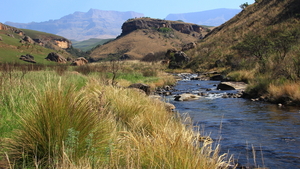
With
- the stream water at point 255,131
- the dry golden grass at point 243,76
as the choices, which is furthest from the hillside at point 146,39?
the stream water at point 255,131

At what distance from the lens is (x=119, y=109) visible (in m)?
6.41

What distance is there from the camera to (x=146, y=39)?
131250 mm

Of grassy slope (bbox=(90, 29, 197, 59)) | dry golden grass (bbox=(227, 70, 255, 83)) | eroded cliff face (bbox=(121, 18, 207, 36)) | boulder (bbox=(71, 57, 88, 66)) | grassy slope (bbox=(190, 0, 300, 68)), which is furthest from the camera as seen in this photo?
eroded cliff face (bbox=(121, 18, 207, 36))

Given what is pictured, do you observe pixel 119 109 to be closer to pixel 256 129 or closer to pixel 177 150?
pixel 177 150

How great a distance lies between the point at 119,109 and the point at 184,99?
8.54m

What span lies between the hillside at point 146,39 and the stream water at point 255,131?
3196 inches

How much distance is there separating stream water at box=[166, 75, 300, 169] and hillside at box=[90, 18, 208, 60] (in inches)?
3196

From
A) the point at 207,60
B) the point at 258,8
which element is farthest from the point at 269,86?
the point at 258,8

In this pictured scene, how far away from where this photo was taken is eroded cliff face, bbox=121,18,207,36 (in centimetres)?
15888

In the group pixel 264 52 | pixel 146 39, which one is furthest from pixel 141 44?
pixel 264 52

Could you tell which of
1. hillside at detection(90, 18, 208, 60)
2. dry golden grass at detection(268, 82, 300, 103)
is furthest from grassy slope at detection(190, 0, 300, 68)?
hillside at detection(90, 18, 208, 60)

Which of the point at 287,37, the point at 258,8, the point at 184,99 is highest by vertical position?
the point at 258,8

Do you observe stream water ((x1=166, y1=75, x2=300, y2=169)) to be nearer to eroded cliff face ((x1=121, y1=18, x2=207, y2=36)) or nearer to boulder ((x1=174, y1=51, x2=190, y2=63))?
boulder ((x1=174, y1=51, x2=190, y2=63))

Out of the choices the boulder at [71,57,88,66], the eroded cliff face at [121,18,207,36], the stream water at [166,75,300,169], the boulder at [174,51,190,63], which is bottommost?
the stream water at [166,75,300,169]
